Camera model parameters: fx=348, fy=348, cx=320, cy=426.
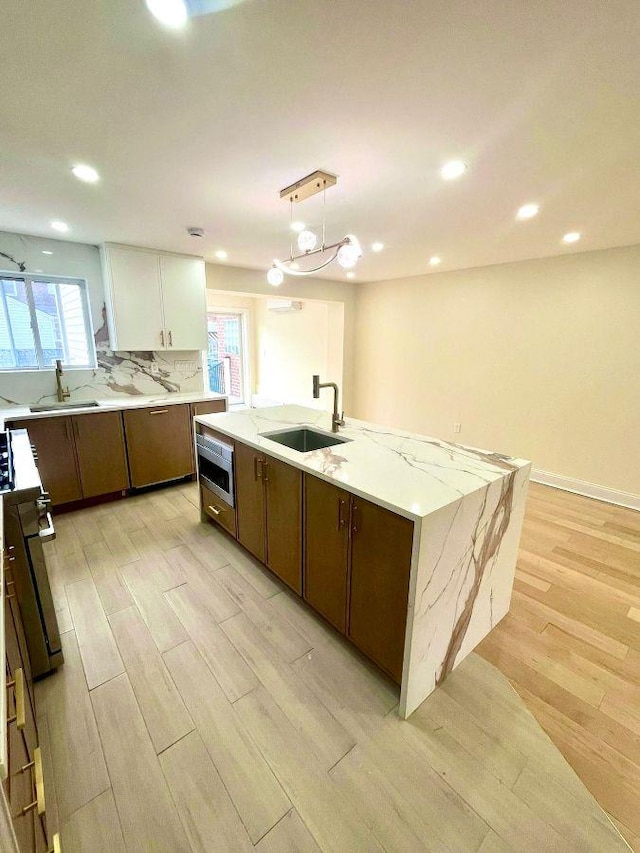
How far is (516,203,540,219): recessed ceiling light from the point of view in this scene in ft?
7.28

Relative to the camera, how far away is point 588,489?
3.56 metres

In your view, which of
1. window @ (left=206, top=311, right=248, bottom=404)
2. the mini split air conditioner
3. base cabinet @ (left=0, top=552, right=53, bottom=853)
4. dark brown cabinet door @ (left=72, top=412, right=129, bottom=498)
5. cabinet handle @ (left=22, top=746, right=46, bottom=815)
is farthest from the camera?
window @ (left=206, top=311, right=248, bottom=404)

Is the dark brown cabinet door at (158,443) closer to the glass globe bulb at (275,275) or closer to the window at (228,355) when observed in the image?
the glass globe bulb at (275,275)

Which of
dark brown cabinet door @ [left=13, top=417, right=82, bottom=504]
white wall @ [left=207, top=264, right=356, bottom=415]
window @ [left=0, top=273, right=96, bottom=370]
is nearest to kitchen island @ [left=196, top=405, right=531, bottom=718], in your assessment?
dark brown cabinet door @ [left=13, top=417, right=82, bottom=504]

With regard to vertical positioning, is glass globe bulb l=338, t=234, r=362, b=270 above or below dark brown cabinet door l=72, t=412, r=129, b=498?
above

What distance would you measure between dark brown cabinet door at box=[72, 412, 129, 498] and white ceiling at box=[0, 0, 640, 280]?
5.24 ft

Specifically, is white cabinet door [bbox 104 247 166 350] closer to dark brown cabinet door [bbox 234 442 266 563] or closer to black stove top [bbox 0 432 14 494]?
black stove top [bbox 0 432 14 494]

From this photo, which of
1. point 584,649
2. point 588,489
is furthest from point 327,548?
point 588,489

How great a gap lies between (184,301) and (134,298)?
48 cm

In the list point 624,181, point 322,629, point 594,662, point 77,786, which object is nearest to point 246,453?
point 322,629

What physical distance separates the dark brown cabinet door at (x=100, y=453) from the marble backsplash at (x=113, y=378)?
0.61 meters

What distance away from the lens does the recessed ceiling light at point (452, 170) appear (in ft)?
5.57

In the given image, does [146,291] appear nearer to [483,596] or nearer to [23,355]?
[23,355]

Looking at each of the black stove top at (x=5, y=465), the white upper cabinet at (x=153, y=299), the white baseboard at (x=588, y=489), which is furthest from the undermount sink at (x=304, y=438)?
the white baseboard at (x=588, y=489)
